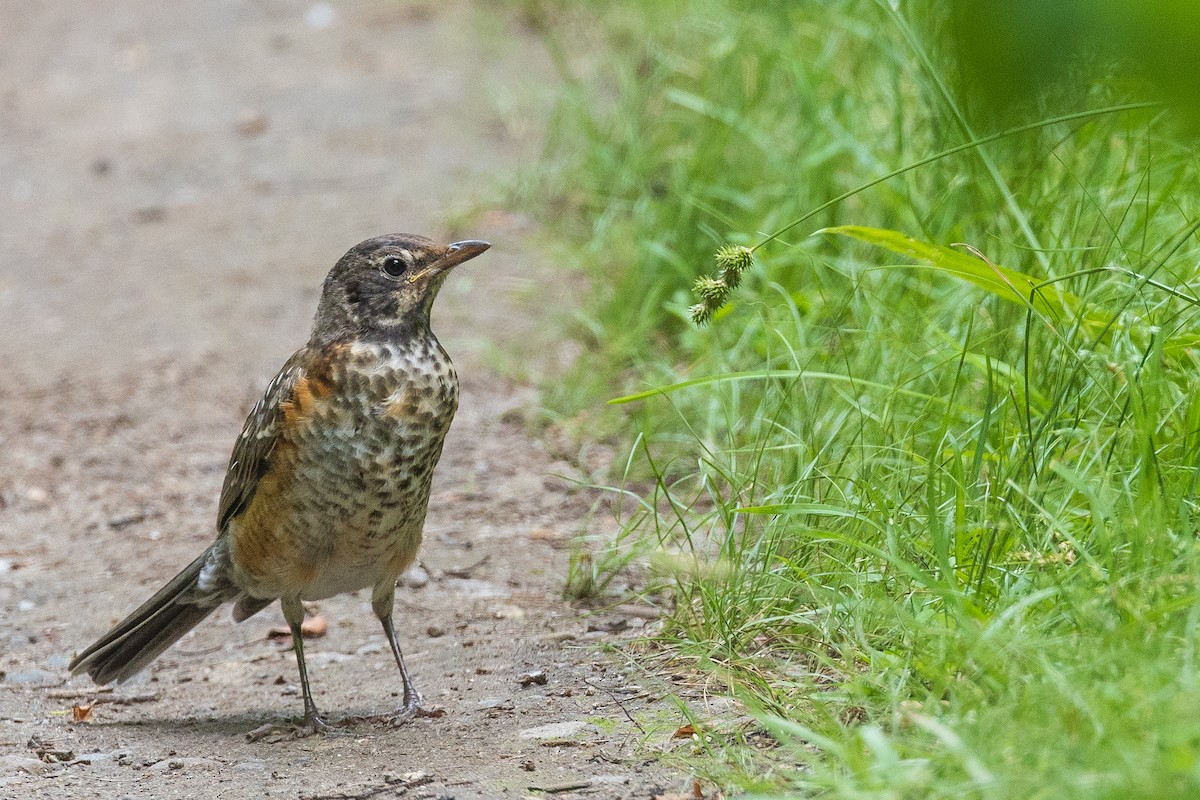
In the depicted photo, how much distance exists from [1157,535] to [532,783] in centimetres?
145

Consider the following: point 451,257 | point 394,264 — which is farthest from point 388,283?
point 451,257

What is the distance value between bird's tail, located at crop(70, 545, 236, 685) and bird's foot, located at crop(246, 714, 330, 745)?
639 mm

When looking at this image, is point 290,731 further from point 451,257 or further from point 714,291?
point 714,291

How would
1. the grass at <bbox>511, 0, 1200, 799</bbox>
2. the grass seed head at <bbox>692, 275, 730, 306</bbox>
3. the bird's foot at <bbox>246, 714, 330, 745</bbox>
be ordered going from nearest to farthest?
the grass at <bbox>511, 0, 1200, 799</bbox> < the grass seed head at <bbox>692, 275, 730, 306</bbox> < the bird's foot at <bbox>246, 714, 330, 745</bbox>

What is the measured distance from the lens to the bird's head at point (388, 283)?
422cm

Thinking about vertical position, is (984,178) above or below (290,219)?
above

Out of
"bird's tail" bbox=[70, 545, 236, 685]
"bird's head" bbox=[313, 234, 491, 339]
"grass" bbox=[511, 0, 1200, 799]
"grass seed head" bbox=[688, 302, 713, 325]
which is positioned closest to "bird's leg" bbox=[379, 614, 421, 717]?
"bird's tail" bbox=[70, 545, 236, 685]

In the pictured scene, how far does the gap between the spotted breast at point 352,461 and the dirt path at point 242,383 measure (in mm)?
454

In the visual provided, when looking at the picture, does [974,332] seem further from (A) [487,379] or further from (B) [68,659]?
(B) [68,659]

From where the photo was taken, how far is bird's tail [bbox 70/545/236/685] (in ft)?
14.5

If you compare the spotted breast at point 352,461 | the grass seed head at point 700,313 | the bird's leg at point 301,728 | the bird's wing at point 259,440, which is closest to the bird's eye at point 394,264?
the spotted breast at point 352,461

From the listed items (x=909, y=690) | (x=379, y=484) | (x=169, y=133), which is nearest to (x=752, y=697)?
(x=909, y=690)

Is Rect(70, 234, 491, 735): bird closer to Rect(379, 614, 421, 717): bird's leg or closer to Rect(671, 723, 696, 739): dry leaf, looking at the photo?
Rect(379, 614, 421, 717): bird's leg

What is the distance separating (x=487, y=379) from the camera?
Answer: 6.59 m
